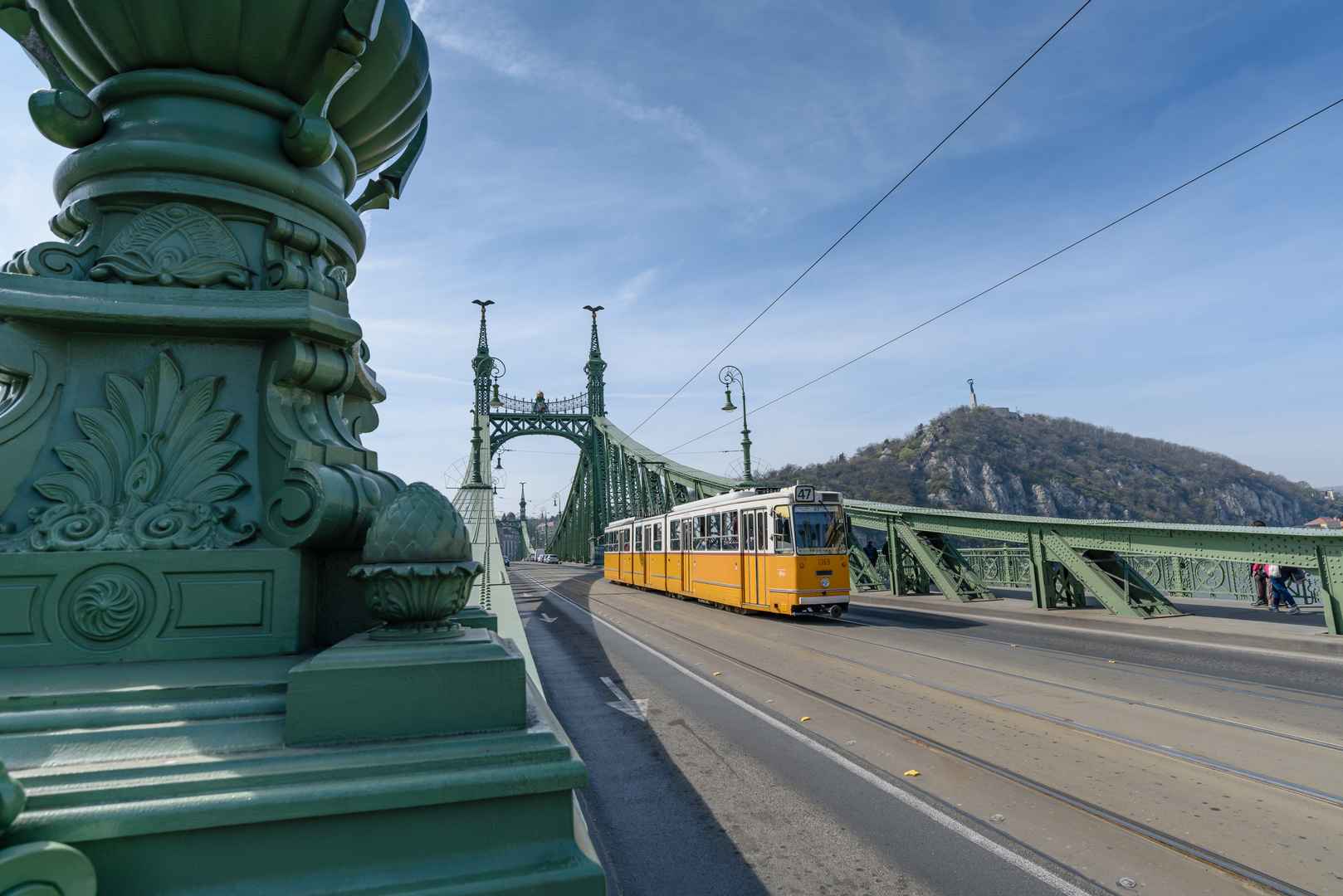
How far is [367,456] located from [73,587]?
3.55 ft

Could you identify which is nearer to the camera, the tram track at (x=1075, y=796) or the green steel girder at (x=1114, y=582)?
the tram track at (x=1075, y=796)

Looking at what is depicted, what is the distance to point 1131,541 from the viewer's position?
11930 mm

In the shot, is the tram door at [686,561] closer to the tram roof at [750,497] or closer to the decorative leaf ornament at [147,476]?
the tram roof at [750,497]

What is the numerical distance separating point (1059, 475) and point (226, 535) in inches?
3938

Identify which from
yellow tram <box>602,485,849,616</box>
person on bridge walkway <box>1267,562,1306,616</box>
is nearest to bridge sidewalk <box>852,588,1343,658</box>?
person on bridge walkway <box>1267,562,1306,616</box>

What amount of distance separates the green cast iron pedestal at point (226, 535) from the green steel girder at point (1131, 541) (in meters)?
12.3

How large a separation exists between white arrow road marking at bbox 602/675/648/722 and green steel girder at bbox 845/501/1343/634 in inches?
384

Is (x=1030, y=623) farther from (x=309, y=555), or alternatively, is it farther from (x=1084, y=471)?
(x=1084, y=471)

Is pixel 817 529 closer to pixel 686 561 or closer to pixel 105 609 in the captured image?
pixel 686 561

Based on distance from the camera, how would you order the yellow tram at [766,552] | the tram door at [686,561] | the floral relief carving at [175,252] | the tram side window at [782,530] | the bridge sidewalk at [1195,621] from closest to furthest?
1. the floral relief carving at [175,252]
2. the bridge sidewalk at [1195,621]
3. the yellow tram at [766,552]
4. the tram side window at [782,530]
5. the tram door at [686,561]

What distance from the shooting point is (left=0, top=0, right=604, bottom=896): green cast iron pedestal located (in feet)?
5.33

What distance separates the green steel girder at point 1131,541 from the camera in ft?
32.0

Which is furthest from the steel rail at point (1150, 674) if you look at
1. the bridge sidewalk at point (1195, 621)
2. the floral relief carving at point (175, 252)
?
the floral relief carving at point (175, 252)

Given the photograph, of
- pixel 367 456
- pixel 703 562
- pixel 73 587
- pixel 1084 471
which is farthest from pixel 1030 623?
pixel 1084 471
